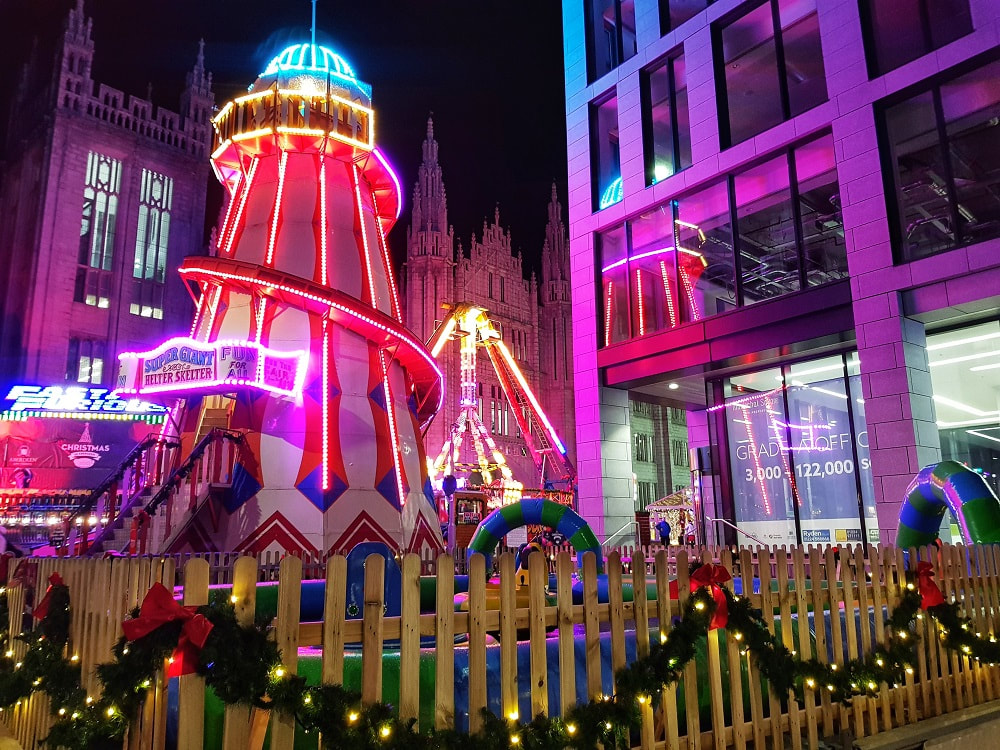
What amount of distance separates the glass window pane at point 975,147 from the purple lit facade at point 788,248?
32 millimetres

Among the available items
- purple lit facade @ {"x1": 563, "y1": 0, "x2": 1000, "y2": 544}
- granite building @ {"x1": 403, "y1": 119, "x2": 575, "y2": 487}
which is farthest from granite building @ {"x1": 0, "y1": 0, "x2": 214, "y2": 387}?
purple lit facade @ {"x1": 563, "y1": 0, "x2": 1000, "y2": 544}

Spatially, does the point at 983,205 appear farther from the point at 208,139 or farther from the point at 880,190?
the point at 208,139

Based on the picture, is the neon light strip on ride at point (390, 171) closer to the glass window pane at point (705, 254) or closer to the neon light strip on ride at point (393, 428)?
the neon light strip on ride at point (393, 428)

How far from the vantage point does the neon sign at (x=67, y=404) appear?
35.1 m

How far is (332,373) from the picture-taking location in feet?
53.1

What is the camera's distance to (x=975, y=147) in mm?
13031

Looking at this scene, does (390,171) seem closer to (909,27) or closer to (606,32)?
(606,32)

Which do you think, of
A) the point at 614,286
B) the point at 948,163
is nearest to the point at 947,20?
the point at 948,163

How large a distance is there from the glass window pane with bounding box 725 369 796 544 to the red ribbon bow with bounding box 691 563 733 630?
11.8 meters

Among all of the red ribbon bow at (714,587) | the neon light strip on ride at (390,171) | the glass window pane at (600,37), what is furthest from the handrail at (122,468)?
the glass window pane at (600,37)

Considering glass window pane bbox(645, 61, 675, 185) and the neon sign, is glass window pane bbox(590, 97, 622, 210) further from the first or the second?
the neon sign

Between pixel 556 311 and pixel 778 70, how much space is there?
144 feet

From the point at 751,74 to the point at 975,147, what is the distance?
5.44 m

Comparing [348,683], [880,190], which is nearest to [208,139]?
[880,190]
